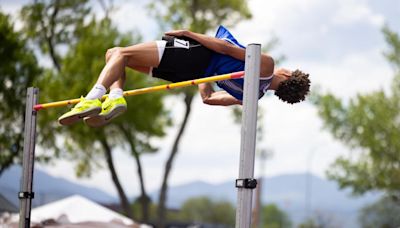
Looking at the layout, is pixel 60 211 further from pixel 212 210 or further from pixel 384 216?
pixel 212 210

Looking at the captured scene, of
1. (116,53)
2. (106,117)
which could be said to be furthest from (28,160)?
(116,53)

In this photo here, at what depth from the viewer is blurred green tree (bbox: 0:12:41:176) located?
1884cm

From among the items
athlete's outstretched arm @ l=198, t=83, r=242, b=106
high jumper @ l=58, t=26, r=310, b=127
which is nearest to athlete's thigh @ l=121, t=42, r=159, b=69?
high jumper @ l=58, t=26, r=310, b=127

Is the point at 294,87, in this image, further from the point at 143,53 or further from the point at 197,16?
the point at 197,16

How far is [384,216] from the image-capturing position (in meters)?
51.5

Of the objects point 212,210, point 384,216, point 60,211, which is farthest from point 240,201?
point 212,210

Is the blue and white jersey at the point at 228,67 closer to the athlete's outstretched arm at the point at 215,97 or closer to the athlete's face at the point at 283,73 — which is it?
the athlete's face at the point at 283,73

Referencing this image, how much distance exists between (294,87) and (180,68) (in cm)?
84

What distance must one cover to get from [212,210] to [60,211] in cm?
7058

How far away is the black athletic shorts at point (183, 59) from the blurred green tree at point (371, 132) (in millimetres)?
17685

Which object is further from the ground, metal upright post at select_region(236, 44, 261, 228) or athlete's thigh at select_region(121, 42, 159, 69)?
athlete's thigh at select_region(121, 42, 159, 69)

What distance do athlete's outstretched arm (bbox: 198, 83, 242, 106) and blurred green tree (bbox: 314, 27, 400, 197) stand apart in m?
17.0

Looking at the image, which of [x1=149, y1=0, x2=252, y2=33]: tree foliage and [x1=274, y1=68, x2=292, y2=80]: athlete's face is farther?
[x1=149, y1=0, x2=252, y2=33]: tree foliage

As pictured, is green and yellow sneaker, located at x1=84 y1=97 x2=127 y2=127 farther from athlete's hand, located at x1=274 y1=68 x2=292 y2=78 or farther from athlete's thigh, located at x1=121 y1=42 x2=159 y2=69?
athlete's hand, located at x1=274 y1=68 x2=292 y2=78
